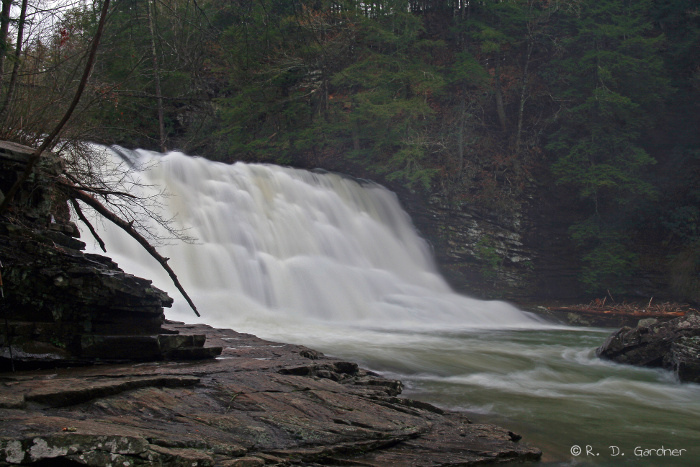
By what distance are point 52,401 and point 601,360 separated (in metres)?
9.25

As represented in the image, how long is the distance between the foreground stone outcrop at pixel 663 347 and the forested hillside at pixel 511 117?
23.4 ft

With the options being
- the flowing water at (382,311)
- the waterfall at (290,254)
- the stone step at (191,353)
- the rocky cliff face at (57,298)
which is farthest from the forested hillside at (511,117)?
the stone step at (191,353)

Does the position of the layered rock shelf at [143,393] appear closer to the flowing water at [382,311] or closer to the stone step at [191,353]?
the stone step at [191,353]

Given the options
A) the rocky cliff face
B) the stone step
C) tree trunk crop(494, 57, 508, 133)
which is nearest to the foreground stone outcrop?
the stone step

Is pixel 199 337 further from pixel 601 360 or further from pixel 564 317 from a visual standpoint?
pixel 564 317

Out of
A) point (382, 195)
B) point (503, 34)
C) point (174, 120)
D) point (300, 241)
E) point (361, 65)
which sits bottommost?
point (300, 241)

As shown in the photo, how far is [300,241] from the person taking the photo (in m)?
14.8

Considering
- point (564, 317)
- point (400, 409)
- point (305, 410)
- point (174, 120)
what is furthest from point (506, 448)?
point (174, 120)

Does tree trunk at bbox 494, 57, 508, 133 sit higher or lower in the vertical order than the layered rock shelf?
higher

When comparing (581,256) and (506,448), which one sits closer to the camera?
(506,448)

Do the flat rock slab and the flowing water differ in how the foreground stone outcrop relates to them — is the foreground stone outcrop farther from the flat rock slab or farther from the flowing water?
the flat rock slab

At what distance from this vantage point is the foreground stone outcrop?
8.56 meters

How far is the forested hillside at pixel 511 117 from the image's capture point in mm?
17172

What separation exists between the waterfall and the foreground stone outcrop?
4.23m
